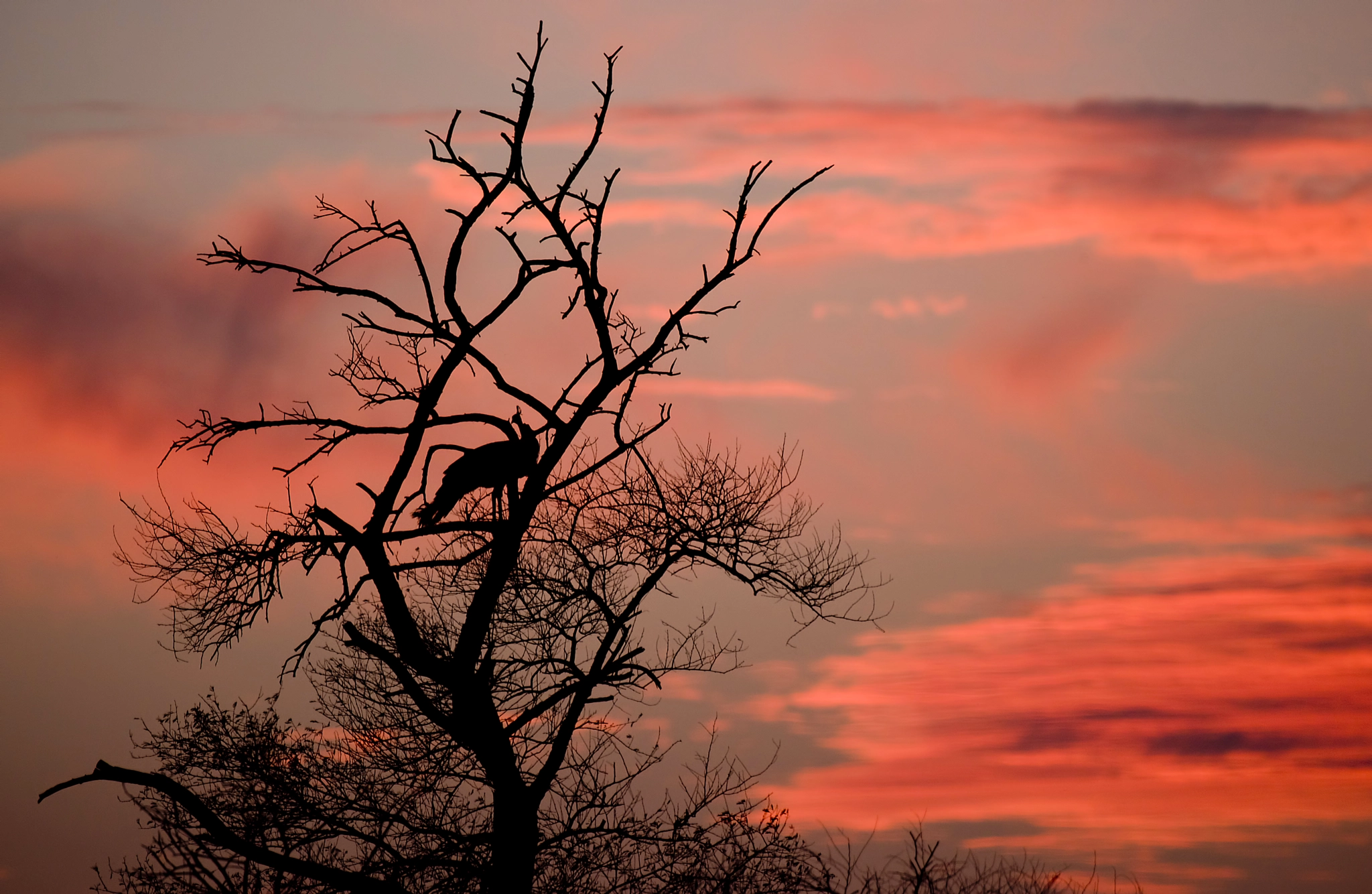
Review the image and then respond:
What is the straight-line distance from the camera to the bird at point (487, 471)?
11.1 m

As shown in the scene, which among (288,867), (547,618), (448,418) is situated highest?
(448,418)

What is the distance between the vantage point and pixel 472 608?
10.9 m

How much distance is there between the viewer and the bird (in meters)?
11.1

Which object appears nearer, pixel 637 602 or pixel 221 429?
pixel 221 429

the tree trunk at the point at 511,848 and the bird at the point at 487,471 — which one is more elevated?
the bird at the point at 487,471

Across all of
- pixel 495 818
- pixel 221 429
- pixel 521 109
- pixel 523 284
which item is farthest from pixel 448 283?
pixel 495 818

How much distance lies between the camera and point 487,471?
11188 millimetres

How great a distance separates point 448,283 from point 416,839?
587 centimetres

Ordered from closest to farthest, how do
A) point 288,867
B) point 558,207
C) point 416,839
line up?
point 288,867 < point 558,207 < point 416,839

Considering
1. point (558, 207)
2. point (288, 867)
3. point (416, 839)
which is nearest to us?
point (288, 867)

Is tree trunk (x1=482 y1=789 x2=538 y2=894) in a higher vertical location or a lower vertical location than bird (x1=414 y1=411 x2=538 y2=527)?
lower

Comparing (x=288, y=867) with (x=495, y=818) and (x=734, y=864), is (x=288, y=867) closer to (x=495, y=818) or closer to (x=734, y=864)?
(x=495, y=818)

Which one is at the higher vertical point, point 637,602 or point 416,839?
point 637,602

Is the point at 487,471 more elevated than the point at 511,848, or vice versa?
the point at 487,471
